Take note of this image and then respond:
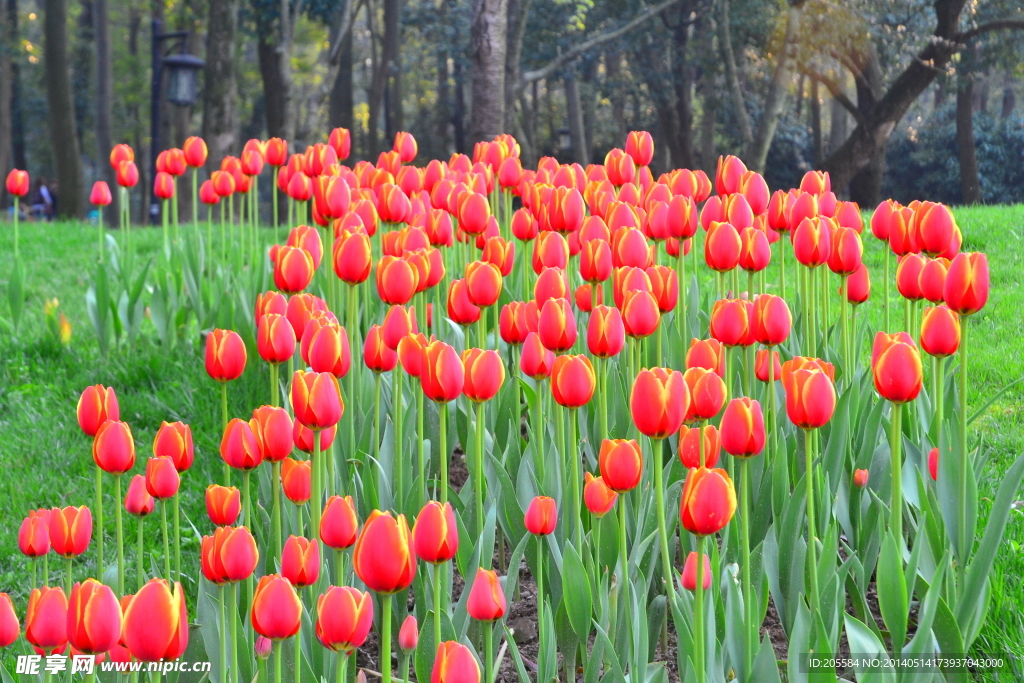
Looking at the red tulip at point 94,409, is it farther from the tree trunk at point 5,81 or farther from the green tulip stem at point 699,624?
the tree trunk at point 5,81

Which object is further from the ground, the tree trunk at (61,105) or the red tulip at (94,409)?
the tree trunk at (61,105)

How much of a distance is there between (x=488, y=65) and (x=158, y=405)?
16.6ft

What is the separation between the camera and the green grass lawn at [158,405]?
10.4 feet

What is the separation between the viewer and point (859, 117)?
1636cm

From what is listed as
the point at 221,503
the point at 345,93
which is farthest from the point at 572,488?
the point at 345,93

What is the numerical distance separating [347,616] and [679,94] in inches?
765

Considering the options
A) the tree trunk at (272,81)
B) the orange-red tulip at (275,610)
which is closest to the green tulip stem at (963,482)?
the orange-red tulip at (275,610)

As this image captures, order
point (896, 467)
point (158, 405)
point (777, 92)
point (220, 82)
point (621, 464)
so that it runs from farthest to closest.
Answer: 1. point (777, 92)
2. point (220, 82)
3. point (158, 405)
4. point (896, 467)
5. point (621, 464)

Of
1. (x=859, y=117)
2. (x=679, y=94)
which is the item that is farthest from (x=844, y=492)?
(x=679, y=94)

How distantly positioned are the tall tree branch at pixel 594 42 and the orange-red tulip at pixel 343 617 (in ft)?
52.3

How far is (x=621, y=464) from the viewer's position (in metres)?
1.77

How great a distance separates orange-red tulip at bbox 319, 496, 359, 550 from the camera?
164cm

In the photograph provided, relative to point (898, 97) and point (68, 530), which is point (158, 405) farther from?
point (898, 97)

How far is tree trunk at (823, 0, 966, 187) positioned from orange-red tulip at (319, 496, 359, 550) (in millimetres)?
15108
